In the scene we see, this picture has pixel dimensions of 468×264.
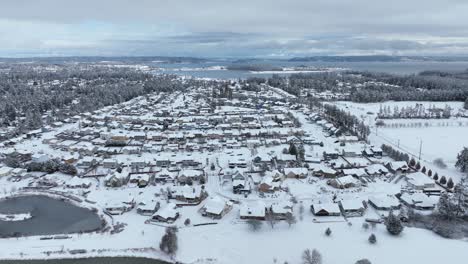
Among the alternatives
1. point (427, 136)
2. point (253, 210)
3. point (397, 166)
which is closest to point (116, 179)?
point (253, 210)

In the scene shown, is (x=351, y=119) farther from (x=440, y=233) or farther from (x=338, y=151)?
(x=440, y=233)

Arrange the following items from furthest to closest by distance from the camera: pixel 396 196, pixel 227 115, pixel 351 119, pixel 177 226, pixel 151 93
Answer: pixel 151 93, pixel 227 115, pixel 351 119, pixel 396 196, pixel 177 226

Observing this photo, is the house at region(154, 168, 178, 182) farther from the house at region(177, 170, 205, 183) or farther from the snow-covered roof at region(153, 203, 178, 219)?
the snow-covered roof at region(153, 203, 178, 219)

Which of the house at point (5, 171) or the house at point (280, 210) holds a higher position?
the house at point (280, 210)

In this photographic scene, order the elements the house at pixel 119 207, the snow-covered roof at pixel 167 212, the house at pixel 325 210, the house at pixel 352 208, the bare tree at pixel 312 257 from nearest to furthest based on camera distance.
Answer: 1. the bare tree at pixel 312 257
2. the snow-covered roof at pixel 167 212
3. the house at pixel 325 210
4. the house at pixel 352 208
5. the house at pixel 119 207

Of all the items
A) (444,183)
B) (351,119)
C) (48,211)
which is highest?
(351,119)

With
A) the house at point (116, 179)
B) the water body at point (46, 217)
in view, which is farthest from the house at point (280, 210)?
the house at point (116, 179)

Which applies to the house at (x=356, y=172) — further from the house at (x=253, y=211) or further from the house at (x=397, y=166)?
the house at (x=253, y=211)

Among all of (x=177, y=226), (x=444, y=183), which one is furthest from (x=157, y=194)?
(x=444, y=183)
